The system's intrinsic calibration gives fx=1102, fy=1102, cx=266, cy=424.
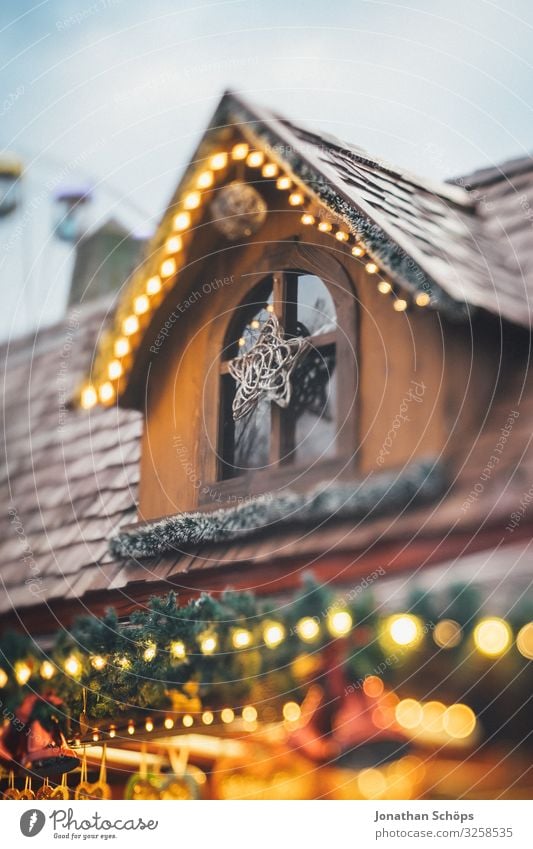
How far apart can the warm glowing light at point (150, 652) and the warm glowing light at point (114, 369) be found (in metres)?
0.65

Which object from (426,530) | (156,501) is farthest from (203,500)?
(426,530)

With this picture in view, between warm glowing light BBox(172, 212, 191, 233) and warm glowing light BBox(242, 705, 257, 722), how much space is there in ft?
3.59

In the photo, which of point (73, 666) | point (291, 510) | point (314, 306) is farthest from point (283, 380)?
point (73, 666)

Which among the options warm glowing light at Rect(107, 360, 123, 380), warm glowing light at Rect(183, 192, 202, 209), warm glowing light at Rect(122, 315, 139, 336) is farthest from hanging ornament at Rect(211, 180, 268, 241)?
warm glowing light at Rect(107, 360, 123, 380)

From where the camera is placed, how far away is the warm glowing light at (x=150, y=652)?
257 cm

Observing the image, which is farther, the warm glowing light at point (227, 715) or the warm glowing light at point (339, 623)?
the warm glowing light at point (227, 715)

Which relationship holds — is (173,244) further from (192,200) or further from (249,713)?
(249,713)

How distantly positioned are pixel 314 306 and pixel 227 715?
93 centimetres

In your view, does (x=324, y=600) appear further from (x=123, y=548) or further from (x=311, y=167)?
(x=311, y=167)

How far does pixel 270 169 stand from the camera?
2.46 metres

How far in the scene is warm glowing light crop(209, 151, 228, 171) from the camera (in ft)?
8.21

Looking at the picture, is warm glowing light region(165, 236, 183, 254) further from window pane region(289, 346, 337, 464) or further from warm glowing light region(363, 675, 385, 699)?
warm glowing light region(363, 675, 385, 699)

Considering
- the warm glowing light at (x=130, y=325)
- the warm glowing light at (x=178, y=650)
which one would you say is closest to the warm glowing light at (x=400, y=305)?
the warm glowing light at (x=130, y=325)

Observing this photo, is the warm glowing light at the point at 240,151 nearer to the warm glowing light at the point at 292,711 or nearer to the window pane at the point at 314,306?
the window pane at the point at 314,306
